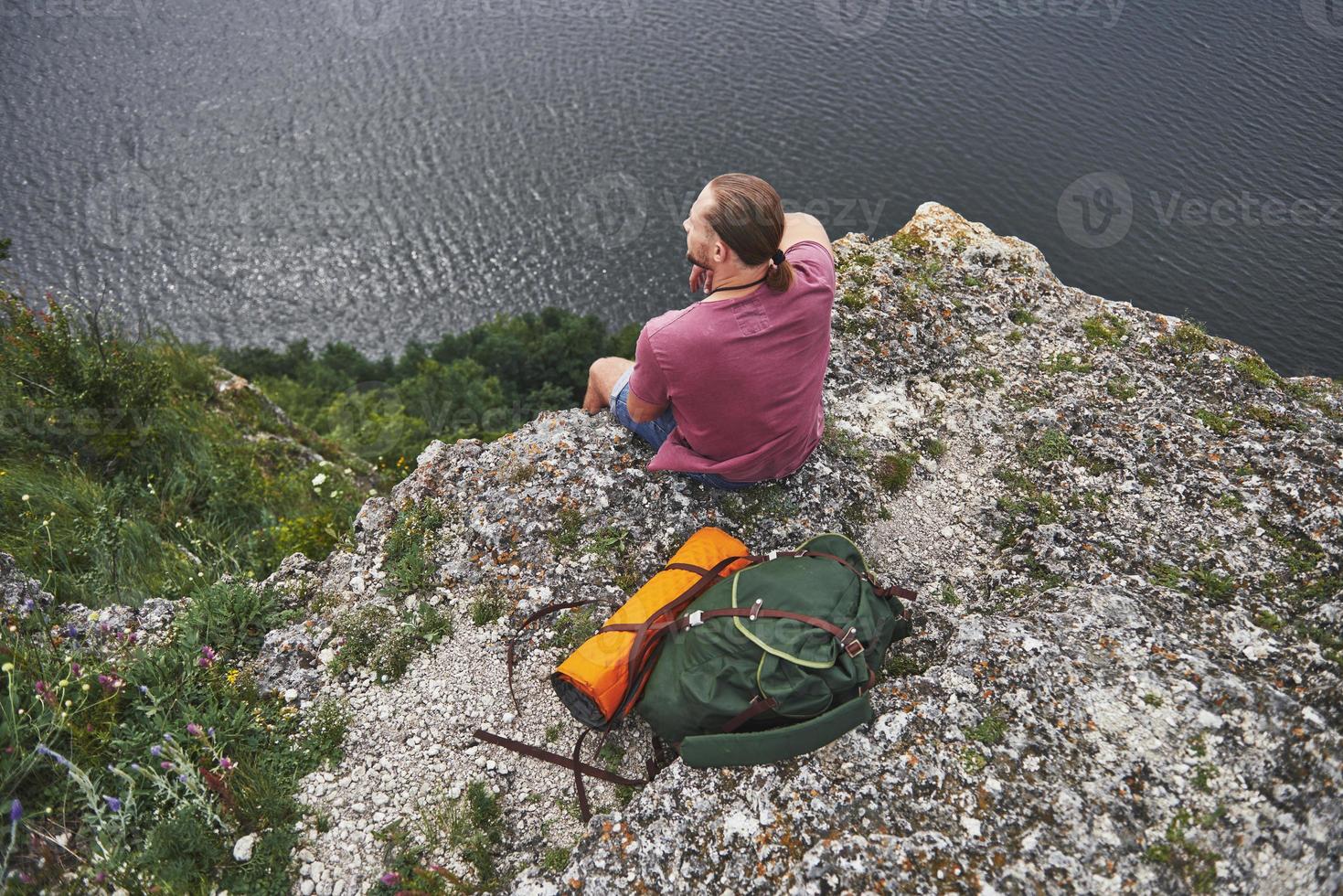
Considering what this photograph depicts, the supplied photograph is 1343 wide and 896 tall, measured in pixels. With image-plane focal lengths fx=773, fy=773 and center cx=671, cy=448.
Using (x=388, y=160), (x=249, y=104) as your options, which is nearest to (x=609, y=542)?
(x=388, y=160)

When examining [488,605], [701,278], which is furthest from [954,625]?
[488,605]

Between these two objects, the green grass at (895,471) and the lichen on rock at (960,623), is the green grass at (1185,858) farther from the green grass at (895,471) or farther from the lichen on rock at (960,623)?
the green grass at (895,471)

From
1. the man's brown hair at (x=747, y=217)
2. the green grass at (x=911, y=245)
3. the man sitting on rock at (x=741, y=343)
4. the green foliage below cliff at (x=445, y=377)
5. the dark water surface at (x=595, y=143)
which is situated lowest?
the green foliage below cliff at (x=445, y=377)

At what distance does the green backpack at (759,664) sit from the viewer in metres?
4.05

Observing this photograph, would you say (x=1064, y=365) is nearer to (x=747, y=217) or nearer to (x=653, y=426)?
(x=653, y=426)

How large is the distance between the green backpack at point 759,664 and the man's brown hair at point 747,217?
186 centimetres

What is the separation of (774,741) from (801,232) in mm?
3277

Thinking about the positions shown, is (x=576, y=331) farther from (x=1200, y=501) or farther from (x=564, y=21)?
(x=1200, y=501)

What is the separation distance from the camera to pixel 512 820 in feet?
14.3

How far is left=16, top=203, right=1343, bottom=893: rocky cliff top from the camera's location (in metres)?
3.71

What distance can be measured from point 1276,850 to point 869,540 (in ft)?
9.46

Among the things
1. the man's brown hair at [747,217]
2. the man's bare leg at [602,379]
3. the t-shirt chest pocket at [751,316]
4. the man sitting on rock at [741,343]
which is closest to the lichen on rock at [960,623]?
the man's bare leg at [602,379]

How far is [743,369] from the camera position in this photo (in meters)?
4.60

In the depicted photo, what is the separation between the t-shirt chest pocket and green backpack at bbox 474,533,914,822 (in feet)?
4.59
